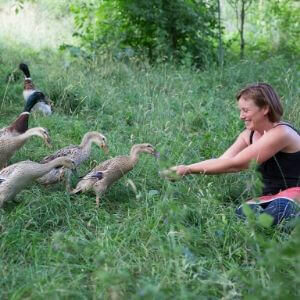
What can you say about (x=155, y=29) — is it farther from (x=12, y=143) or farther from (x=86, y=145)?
(x=12, y=143)

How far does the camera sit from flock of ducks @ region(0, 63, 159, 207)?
4.88 meters

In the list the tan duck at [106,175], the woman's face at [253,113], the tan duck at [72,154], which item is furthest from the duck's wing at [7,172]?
the woman's face at [253,113]

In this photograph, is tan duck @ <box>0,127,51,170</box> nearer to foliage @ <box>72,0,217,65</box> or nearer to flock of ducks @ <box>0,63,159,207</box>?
flock of ducks @ <box>0,63,159,207</box>

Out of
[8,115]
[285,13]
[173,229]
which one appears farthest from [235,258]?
[285,13]

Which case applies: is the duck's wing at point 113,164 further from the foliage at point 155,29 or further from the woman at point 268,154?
the foliage at point 155,29

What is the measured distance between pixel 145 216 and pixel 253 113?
1.23 m

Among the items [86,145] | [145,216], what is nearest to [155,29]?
[86,145]

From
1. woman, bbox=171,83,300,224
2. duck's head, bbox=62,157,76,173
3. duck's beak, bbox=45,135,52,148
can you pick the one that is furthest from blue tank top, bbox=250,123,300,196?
duck's beak, bbox=45,135,52,148

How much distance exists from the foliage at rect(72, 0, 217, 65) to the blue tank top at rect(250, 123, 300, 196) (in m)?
6.30

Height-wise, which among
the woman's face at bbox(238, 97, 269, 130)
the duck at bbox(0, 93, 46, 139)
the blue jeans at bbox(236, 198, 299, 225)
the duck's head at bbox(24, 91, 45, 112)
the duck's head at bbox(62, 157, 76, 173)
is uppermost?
the woman's face at bbox(238, 97, 269, 130)

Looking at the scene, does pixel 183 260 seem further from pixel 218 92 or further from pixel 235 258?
pixel 218 92

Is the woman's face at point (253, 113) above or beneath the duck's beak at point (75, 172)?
above

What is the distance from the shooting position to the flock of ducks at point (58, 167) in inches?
192

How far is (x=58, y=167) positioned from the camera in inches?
207
